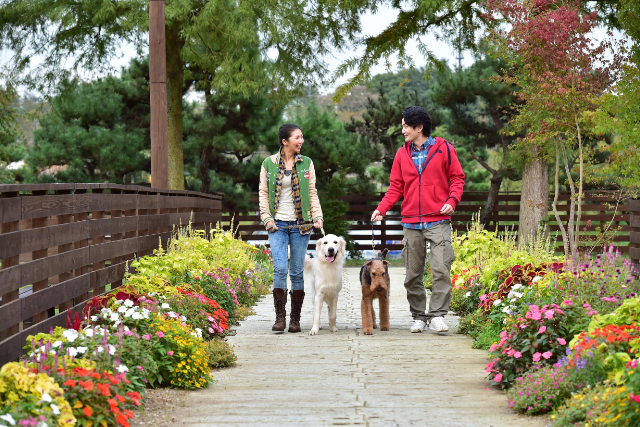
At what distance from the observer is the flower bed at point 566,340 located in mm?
3631

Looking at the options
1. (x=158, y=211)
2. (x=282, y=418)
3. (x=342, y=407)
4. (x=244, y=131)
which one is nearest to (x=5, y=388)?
(x=282, y=418)

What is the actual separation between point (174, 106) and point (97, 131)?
3097 millimetres

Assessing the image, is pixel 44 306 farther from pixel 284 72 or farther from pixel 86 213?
pixel 284 72

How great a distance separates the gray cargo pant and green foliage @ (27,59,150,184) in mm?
12670

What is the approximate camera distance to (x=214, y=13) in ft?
47.6

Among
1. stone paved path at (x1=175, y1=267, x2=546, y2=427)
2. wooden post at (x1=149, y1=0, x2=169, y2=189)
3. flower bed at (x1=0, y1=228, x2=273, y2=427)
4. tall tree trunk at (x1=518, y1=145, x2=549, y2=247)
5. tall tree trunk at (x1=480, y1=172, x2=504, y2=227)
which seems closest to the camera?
flower bed at (x1=0, y1=228, x2=273, y2=427)

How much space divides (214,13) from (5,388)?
39.9 feet

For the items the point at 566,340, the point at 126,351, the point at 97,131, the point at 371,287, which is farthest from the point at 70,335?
the point at 97,131

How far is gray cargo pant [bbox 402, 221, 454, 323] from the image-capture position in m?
6.91

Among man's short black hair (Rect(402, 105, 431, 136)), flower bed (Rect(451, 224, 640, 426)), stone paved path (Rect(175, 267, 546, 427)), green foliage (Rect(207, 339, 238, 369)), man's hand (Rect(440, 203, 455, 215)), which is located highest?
man's short black hair (Rect(402, 105, 431, 136))

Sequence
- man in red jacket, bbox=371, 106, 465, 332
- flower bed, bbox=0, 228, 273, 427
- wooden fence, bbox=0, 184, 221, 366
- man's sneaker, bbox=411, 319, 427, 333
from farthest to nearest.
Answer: man's sneaker, bbox=411, 319, 427, 333 → man in red jacket, bbox=371, 106, 465, 332 → wooden fence, bbox=0, 184, 221, 366 → flower bed, bbox=0, 228, 273, 427

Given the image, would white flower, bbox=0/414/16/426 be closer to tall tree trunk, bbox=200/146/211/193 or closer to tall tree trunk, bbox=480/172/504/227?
tall tree trunk, bbox=200/146/211/193

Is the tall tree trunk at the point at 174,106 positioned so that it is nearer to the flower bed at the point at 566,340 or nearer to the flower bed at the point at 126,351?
the flower bed at the point at 126,351

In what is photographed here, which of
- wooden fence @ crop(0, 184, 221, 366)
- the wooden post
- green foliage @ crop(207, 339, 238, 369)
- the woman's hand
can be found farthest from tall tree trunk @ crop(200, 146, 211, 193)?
green foliage @ crop(207, 339, 238, 369)
